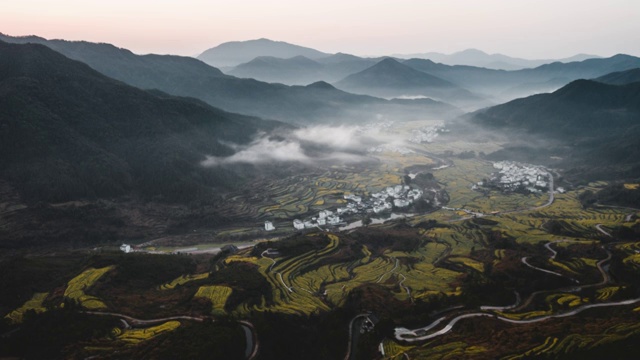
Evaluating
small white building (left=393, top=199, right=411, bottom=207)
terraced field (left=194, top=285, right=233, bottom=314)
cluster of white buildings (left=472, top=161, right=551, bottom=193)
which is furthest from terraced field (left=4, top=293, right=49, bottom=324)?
cluster of white buildings (left=472, top=161, right=551, bottom=193)

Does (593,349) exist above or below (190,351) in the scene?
above

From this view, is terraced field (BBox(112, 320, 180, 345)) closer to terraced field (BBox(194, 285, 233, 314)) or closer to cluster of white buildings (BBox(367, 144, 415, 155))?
terraced field (BBox(194, 285, 233, 314))

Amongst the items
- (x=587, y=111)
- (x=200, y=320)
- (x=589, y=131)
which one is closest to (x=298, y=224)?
(x=200, y=320)

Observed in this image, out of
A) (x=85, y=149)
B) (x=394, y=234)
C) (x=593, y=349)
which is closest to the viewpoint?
(x=593, y=349)

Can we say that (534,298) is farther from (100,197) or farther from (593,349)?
(100,197)

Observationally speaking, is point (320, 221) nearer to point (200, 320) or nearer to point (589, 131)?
point (200, 320)

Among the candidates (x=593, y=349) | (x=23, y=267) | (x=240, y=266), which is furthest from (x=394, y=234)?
(x=23, y=267)
